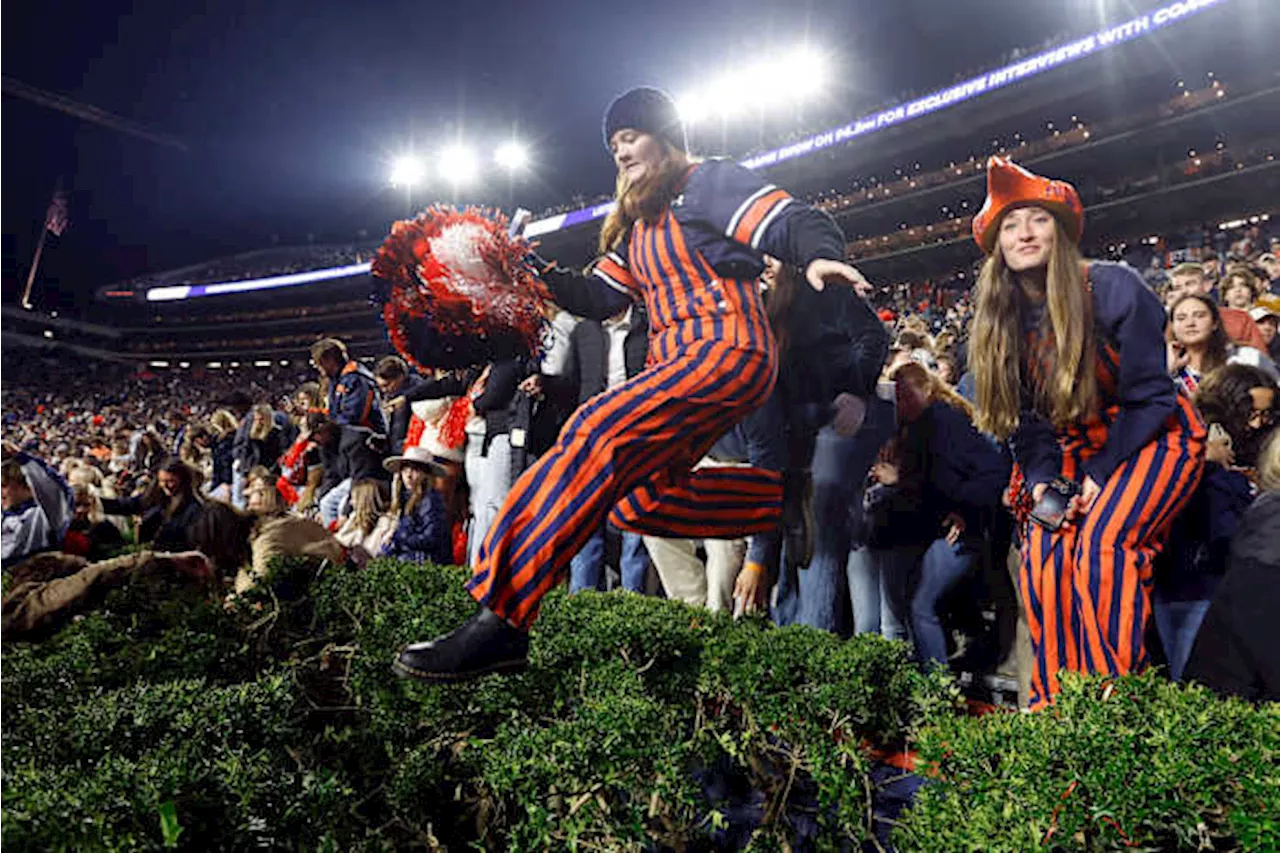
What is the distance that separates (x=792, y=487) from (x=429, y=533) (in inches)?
104

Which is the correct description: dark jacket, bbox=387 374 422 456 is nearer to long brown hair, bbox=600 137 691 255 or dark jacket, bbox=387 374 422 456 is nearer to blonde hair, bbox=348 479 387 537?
blonde hair, bbox=348 479 387 537

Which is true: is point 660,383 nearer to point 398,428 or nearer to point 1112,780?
point 1112,780

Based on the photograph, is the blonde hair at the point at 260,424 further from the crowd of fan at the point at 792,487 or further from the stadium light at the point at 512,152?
the stadium light at the point at 512,152

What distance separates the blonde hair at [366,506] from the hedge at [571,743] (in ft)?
7.00

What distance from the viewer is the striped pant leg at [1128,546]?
204 cm

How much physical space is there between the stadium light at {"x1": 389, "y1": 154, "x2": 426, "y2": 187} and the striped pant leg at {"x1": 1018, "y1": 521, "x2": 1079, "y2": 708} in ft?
47.0

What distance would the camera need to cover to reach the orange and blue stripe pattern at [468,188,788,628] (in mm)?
2100

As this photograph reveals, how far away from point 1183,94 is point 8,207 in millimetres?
34942

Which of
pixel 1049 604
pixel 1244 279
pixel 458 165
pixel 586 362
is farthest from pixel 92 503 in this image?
pixel 1244 279

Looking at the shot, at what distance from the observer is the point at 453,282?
2738 mm

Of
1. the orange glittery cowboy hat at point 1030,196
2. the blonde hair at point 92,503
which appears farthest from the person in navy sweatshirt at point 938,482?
the blonde hair at point 92,503

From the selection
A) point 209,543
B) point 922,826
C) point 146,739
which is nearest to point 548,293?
point 146,739

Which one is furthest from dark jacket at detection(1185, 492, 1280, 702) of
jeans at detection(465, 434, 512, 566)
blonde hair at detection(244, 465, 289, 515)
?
blonde hair at detection(244, 465, 289, 515)

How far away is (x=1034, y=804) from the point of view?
53.4 inches
